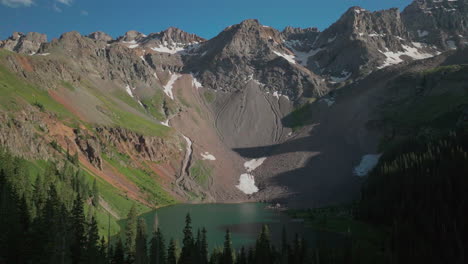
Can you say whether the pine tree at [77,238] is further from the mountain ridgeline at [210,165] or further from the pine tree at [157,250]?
the pine tree at [157,250]

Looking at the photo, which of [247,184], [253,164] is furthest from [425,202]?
[253,164]

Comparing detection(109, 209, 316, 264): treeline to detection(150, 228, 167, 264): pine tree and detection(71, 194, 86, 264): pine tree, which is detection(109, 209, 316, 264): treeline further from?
detection(71, 194, 86, 264): pine tree

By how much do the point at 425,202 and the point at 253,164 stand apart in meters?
99.5

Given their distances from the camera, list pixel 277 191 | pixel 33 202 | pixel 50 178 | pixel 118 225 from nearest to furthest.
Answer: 1. pixel 33 202
2. pixel 50 178
3. pixel 118 225
4. pixel 277 191

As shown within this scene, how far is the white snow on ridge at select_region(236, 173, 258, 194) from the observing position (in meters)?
162

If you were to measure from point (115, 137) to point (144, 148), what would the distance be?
14815 millimetres

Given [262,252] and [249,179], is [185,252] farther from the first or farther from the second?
[249,179]

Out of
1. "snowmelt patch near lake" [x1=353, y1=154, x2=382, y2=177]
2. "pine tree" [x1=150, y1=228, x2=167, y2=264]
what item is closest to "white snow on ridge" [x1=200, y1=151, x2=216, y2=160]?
"snowmelt patch near lake" [x1=353, y1=154, x2=382, y2=177]

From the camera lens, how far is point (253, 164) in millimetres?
184375

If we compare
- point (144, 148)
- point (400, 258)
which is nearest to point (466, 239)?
point (400, 258)

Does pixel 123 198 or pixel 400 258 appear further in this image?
pixel 123 198

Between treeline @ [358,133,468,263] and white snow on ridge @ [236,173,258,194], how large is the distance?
5409 cm

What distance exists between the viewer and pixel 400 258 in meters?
71.1

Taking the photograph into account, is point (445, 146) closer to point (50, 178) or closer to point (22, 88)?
point (50, 178)
